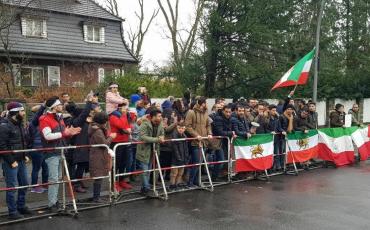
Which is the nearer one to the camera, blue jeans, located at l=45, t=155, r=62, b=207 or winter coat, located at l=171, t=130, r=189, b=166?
blue jeans, located at l=45, t=155, r=62, b=207

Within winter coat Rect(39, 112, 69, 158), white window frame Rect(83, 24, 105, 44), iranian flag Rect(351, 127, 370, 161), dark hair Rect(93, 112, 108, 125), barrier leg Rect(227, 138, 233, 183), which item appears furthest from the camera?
white window frame Rect(83, 24, 105, 44)

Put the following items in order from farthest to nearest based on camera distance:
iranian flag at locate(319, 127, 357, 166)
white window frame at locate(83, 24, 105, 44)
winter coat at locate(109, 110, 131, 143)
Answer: white window frame at locate(83, 24, 105, 44), iranian flag at locate(319, 127, 357, 166), winter coat at locate(109, 110, 131, 143)

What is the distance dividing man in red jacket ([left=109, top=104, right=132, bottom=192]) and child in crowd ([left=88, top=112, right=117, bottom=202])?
0.86m

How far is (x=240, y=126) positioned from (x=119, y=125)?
3071 mm

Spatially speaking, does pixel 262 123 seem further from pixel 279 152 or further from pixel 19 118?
pixel 19 118

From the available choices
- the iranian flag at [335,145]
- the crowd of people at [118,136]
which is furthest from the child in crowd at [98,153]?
the iranian flag at [335,145]

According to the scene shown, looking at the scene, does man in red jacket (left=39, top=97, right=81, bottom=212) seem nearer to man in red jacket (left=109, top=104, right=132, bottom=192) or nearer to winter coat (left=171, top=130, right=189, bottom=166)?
man in red jacket (left=109, top=104, right=132, bottom=192)

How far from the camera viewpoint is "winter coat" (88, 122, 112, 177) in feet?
27.3

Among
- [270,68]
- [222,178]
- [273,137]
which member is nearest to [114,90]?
[222,178]

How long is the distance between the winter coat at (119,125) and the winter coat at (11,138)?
220 centimetres

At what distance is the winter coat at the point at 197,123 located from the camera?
33.6 ft

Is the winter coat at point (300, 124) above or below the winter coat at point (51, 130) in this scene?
below

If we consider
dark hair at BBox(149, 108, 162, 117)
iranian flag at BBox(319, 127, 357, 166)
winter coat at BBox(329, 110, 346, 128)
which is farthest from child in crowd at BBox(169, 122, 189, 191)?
winter coat at BBox(329, 110, 346, 128)

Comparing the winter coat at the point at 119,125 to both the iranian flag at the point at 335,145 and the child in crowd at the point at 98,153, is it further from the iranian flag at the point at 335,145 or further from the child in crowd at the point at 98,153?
the iranian flag at the point at 335,145
